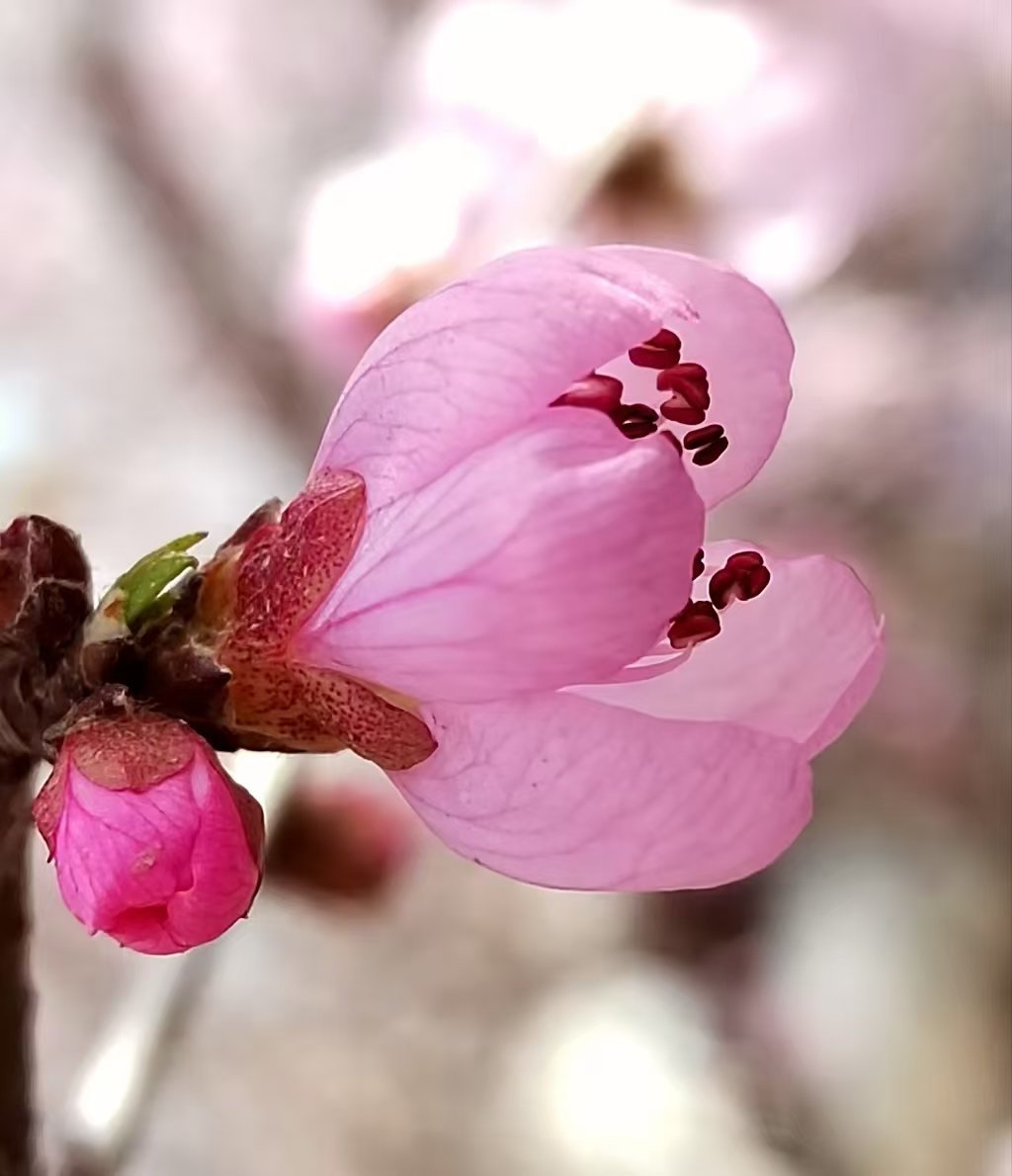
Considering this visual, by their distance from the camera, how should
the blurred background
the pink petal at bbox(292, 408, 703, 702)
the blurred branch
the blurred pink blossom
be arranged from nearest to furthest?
the pink petal at bbox(292, 408, 703, 702) → the blurred pink blossom → the blurred background → the blurred branch

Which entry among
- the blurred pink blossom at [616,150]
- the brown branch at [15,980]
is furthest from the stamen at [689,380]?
the blurred pink blossom at [616,150]

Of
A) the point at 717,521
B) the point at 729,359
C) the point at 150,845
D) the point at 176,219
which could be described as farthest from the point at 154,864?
the point at 176,219

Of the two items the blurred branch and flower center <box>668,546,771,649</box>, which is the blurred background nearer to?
the blurred branch

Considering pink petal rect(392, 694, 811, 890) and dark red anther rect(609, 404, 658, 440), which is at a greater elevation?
dark red anther rect(609, 404, 658, 440)

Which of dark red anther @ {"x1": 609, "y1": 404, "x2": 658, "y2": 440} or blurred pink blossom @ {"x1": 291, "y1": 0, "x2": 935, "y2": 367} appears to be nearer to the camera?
dark red anther @ {"x1": 609, "y1": 404, "x2": 658, "y2": 440}

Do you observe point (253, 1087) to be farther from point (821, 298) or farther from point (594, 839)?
point (594, 839)

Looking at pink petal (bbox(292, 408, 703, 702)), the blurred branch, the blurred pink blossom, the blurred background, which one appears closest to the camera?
pink petal (bbox(292, 408, 703, 702))

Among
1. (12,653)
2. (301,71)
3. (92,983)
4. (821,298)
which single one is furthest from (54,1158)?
(301,71)

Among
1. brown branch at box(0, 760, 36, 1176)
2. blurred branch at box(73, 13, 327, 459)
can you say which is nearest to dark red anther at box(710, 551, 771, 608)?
brown branch at box(0, 760, 36, 1176)
